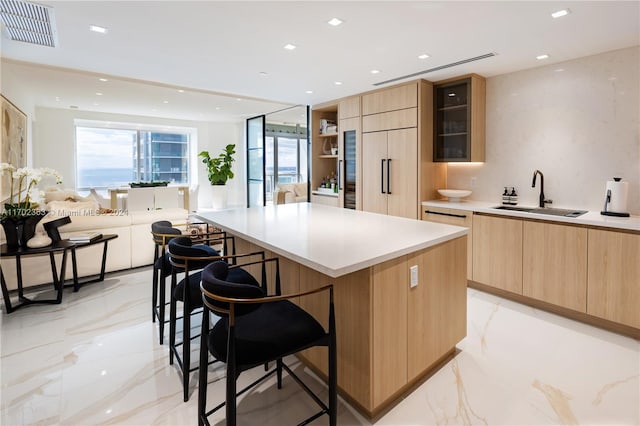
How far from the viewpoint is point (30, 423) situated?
71.6 inches

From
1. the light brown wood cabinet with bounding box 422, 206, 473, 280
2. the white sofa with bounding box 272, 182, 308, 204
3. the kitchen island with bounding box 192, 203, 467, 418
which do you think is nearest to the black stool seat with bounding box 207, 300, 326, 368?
the kitchen island with bounding box 192, 203, 467, 418

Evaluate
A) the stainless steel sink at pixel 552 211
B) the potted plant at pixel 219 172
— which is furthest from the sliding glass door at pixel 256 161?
the stainless steel sink at pixel 552 211

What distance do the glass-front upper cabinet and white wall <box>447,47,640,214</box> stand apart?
18cm

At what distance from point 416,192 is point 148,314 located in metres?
3.28

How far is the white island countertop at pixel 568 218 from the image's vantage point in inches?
108

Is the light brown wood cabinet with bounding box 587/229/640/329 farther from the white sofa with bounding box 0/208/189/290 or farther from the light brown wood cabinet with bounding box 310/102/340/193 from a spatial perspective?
the white sofa with bounding box 0/208/189/290

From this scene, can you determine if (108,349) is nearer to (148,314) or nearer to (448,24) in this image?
(148,314)

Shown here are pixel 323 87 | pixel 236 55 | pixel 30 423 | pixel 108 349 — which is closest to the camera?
pixel 30 423

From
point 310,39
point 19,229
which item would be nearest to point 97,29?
point 310,39

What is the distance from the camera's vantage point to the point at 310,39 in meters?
3.00

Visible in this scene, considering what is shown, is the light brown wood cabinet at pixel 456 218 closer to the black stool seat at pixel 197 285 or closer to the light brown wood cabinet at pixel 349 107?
the light brown wood cabinet at pixel 349 107

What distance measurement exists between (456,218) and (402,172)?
0.96 m

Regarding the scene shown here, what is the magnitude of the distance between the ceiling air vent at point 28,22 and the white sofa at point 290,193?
4.69 metres

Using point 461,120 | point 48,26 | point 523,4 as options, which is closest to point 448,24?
point 523,4
